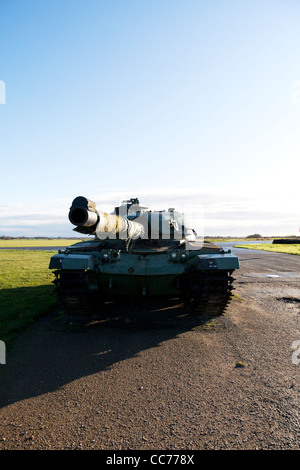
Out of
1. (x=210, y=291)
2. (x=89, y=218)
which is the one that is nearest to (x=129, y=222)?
(x=89, y=218)

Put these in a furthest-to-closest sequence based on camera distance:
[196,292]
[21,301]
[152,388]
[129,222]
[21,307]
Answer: [21,301] < [21,307] < [196,292] < [129,222] < [152,388]

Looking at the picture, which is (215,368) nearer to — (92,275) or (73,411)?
(73,411)

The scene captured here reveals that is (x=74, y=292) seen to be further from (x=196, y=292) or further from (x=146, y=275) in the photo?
(x=196, y=292)

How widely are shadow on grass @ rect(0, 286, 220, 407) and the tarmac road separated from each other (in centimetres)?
2

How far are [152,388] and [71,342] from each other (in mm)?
2273

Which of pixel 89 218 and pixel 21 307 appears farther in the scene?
pixel 21 307

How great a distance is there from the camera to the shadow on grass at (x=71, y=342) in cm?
416

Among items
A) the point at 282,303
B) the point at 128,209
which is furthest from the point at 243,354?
the point at 128,209

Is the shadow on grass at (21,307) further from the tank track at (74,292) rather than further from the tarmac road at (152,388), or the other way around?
the tank track at (74,292)

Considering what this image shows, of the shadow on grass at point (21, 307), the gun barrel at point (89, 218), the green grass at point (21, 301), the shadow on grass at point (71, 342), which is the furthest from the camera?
the green grass at point (21, 301)

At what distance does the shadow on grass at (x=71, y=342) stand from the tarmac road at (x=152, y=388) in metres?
0.02

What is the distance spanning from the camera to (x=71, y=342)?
5.64 meters

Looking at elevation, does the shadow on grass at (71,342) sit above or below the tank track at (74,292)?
below

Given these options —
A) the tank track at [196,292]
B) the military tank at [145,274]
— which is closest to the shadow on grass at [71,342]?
the tank track at [196,292]
